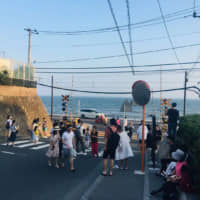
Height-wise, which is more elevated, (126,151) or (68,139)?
(68,139)

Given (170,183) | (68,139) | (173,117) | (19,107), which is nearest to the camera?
(170,183)

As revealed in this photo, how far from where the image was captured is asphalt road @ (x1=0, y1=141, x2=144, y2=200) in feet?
20.4

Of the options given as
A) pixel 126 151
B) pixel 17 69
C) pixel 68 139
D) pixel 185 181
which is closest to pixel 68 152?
pixel 68 139

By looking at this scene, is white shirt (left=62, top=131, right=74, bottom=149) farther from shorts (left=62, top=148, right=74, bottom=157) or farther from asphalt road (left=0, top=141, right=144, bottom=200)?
asphalt road (left=0, top=141, right=144, bottom=200)

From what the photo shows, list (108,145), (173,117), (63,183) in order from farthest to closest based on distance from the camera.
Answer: (173,117), (108,145), (63,183)

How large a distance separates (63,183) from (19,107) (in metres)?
16.7

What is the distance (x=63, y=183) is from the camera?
293 inches

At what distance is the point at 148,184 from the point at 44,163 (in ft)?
16.1

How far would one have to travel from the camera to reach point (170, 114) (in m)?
11.4

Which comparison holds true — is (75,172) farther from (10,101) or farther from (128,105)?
(10,101)

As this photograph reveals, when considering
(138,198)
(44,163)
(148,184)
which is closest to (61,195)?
(138,198)

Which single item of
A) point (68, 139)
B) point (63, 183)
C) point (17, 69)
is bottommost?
point (63, 183)

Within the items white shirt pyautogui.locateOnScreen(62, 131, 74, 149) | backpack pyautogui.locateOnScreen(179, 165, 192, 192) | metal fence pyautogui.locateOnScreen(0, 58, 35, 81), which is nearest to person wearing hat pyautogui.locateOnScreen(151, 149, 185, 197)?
backpack pyautogui.locateOnScreen(179, 165, 192, 192)

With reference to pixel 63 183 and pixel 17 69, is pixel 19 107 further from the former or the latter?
pixel 63 183
